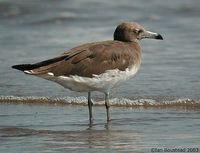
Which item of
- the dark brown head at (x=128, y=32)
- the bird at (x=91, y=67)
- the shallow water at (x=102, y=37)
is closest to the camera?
the bird at (x=91, y=67)

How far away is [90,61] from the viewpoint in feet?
34.1

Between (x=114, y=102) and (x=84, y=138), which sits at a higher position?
(x=114, y=102)

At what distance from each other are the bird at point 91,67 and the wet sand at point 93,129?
1.27 ft

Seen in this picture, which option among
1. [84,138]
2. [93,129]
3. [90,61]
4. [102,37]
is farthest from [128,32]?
[102,37]

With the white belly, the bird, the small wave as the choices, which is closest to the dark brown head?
the bird

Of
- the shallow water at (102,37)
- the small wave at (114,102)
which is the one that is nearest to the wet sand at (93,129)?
the small wave at (114,102)

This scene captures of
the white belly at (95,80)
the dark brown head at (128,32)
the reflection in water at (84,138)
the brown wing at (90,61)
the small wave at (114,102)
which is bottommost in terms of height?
the reflection in water at (84,138)

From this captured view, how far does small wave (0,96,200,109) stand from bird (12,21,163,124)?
2.95 ft

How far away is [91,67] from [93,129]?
3.30 feet

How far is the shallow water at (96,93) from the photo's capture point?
9.05m

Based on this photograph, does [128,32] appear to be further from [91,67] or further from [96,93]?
[96,93]

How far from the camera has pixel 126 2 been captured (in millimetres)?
20078

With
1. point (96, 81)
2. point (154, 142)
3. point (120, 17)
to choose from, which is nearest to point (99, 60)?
point (96, 81)

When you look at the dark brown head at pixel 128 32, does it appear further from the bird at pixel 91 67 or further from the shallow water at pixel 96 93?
the shallow water at pixel 96 93
